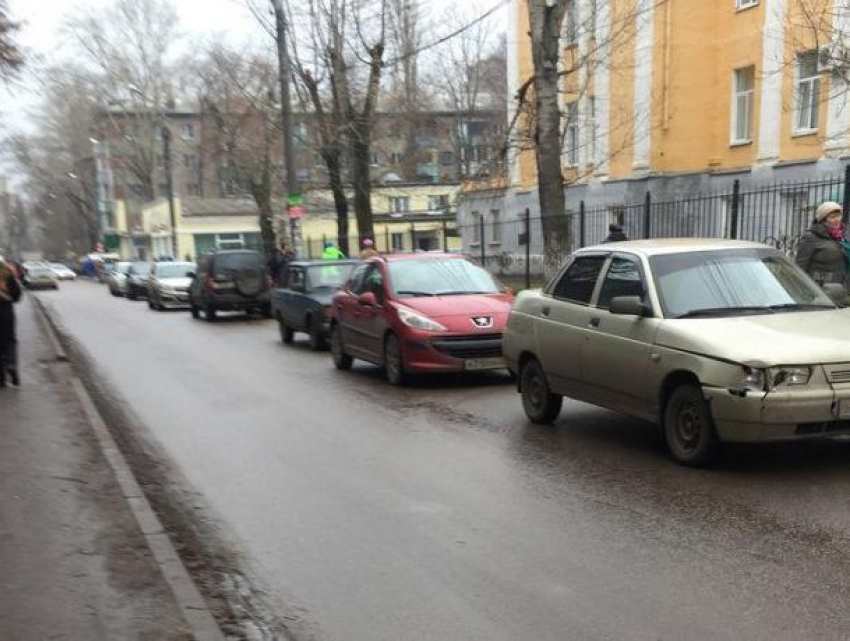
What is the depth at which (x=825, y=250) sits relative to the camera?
885 centimetres

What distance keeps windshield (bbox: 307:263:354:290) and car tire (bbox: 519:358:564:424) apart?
7.38 meters

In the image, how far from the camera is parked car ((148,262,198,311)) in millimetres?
26109

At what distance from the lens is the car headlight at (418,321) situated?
33.2ft

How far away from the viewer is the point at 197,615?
12.4 feet

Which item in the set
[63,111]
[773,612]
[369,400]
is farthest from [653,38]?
[63,111]

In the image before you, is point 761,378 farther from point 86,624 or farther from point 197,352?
point 197,352

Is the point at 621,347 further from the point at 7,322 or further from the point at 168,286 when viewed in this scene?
the point at 168,286

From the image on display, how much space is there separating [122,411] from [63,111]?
66911mm

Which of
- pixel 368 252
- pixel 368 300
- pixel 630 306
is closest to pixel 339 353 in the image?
pixel 368 300

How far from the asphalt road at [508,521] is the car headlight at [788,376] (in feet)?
2.33

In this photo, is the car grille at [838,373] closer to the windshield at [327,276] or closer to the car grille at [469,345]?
the car grille at [469,345]

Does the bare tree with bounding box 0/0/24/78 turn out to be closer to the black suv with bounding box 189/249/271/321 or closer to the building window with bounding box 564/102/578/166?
the black suv with bounding box 189/249/271/321

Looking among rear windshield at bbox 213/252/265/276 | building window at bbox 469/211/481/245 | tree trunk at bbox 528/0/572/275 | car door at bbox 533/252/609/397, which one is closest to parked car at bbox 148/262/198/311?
rear windshield at bbox 213/252/265/276

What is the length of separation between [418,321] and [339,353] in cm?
248
